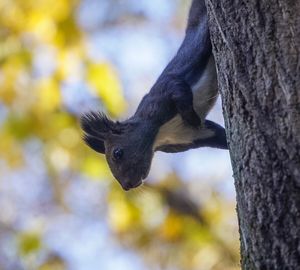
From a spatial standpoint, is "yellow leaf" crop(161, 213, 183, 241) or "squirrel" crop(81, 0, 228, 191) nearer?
"squirrel" crop(81, 0, 228, 191)

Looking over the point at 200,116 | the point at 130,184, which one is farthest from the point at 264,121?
the point at 130,184

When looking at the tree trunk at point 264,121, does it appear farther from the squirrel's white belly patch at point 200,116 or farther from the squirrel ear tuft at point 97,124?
the squirrel ear tuft at point 97,124

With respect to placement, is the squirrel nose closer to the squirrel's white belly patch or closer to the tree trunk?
the squirrel's white belly patch

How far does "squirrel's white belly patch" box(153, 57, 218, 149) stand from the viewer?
8.05 feet

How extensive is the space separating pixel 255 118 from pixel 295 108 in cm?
10

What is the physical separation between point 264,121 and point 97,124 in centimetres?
111

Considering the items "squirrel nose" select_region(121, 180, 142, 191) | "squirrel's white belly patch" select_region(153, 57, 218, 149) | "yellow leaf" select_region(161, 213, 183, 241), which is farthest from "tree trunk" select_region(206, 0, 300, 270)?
"yellow leaf" select_region(161, 213, 183, 241)

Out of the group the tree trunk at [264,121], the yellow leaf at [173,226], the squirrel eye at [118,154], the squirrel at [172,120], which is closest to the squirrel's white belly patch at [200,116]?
the squirrel at [172,120]

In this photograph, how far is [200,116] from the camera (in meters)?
2.55

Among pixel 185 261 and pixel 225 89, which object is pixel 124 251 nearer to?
pixel 185 261

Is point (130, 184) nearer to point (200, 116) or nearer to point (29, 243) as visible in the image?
point (200, 116)

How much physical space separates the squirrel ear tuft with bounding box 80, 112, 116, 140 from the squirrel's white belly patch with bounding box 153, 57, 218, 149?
0.19m

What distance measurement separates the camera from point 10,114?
451 centimetres

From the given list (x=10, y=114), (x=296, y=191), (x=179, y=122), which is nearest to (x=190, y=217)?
(x=10, y=114)
